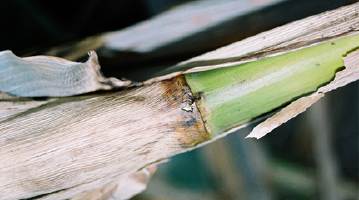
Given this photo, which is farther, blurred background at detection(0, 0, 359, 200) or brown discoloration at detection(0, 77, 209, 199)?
blurred background at detection(0, 0, 359, 200)

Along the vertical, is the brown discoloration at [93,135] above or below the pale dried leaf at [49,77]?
below

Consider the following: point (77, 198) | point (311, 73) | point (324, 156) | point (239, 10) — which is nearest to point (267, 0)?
point (239, 10)

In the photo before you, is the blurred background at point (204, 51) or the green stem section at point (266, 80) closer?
the green stem section at point (266, 80)

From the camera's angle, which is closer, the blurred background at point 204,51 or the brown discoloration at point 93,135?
the brown discoloration at point 93,135

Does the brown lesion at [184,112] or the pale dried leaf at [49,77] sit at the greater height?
the pale dried leaf at [49,77]

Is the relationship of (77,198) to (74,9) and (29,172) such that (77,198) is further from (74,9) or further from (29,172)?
(74,9)
